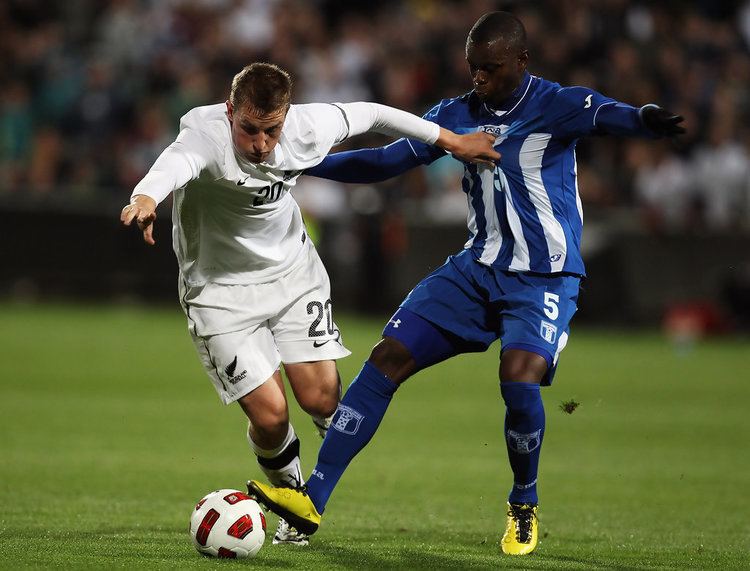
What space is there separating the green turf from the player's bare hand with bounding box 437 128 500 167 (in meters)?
1.84

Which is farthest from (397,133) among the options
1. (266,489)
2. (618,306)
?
(618,306)

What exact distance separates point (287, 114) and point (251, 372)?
48.5 inches

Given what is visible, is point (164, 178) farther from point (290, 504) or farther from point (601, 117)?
point (601, 117)

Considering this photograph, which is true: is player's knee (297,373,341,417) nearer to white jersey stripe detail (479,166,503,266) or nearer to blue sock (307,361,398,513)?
blue sock (307,361,398,513)

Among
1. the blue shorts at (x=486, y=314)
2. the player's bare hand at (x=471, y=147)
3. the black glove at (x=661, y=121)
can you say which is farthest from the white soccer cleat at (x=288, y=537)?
the black glove at (x=661, y=121)

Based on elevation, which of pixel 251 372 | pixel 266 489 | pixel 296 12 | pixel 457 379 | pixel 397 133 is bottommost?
pixel 457 379

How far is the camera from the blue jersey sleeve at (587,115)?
19.0ft

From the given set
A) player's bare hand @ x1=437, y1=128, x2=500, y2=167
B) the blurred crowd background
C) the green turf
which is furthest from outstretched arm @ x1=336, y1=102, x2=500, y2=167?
the blurred crowd background

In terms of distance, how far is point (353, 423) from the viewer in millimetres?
6039

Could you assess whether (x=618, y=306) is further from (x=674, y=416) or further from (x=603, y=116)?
(x=603, y=116)

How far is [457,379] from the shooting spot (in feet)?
45.9

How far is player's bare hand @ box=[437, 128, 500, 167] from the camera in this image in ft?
20.0

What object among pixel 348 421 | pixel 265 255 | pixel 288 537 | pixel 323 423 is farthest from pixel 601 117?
pixel 288 537

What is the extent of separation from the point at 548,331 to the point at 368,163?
126cm
